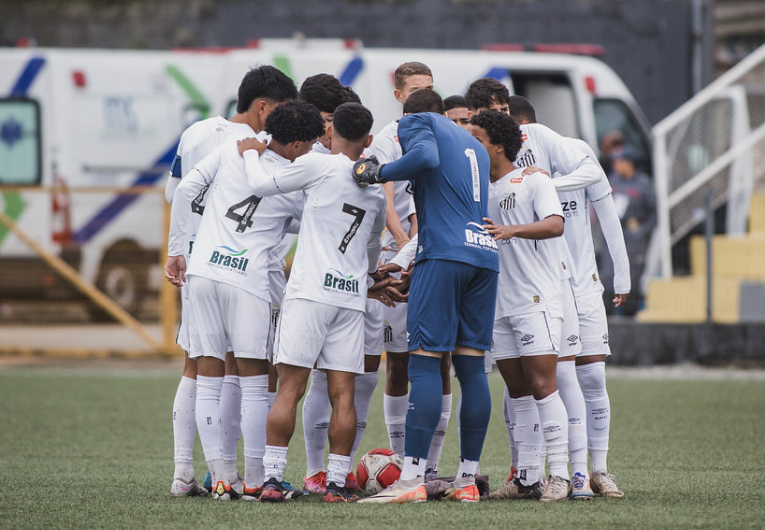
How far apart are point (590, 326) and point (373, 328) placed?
120 centimetres

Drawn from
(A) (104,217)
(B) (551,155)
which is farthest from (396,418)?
(A) (104,217)

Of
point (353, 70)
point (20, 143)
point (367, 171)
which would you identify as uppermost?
point (353, 70)

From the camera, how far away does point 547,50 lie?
627 inches

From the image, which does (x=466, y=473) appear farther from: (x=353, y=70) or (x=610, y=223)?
(x=353, y=70)

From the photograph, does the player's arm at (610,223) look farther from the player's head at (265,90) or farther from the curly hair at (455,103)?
the player's head at (265,90)

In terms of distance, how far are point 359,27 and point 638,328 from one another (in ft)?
28.0

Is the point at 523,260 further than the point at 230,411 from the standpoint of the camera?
No

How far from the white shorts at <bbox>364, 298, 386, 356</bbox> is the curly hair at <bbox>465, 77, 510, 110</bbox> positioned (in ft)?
4.05

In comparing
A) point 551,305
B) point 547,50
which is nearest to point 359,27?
point 547,50

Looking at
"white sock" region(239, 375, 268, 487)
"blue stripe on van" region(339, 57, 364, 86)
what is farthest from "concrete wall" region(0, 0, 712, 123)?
Result: "white sock" region(239, 375, 268, 487)

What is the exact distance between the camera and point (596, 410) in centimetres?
640

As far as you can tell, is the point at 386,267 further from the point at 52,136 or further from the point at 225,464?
the point at 52,136

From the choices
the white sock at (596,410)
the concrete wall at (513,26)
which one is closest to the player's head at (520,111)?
the white sock at (596,410)

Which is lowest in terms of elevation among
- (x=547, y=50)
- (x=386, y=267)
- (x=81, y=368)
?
(x=81, y=368)
